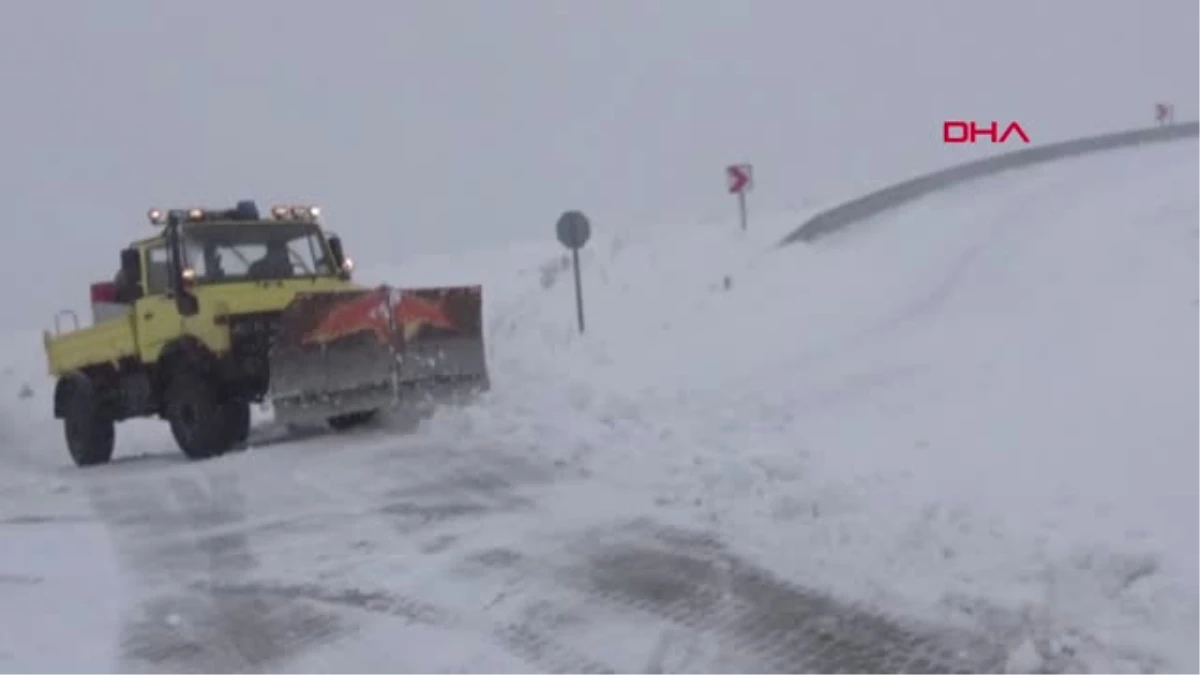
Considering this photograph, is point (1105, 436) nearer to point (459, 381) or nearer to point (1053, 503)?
point (1053, 503)

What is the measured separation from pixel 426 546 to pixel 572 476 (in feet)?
7.48

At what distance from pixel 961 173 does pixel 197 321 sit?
12.8 m

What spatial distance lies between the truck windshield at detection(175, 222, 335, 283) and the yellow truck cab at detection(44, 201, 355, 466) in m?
0.01

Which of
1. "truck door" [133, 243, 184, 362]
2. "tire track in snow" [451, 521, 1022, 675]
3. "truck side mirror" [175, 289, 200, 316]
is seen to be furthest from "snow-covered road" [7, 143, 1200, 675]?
"truck side mirror" [175, 289, 200, 316]

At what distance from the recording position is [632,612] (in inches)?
259

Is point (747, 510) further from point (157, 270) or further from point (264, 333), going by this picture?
point (157, 270)

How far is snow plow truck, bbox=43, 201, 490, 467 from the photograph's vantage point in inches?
522

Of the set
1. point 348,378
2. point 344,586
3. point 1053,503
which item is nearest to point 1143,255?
point 1053,503

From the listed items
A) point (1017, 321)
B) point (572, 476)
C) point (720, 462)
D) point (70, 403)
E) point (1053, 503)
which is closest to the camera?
point (1053, 503)

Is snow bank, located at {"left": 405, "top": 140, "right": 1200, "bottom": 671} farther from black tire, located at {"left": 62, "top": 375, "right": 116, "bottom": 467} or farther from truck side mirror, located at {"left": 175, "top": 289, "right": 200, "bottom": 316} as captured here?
black tire, located at {"left": 62, "top": 375, "right": 116, "bottom": 467}

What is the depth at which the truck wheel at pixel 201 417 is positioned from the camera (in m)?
13.4

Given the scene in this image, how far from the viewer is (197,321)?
13.6m

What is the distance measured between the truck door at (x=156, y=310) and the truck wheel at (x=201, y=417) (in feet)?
1.70

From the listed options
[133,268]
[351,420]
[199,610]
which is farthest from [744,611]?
[133,268]
